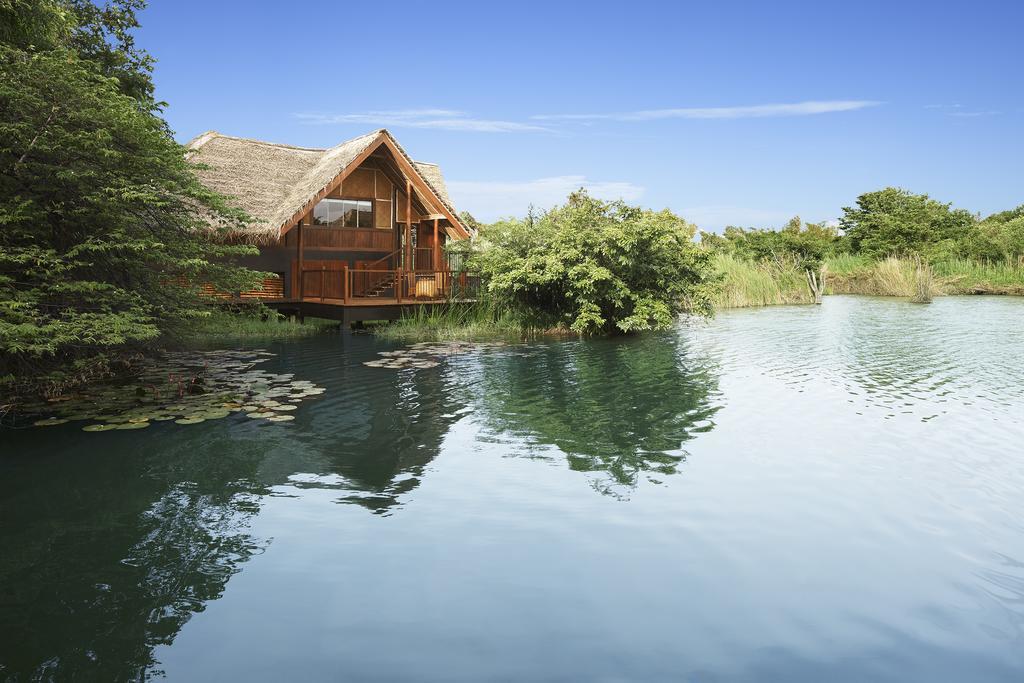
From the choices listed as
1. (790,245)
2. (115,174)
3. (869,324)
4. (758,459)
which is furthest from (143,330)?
(790,245)

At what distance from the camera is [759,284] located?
30625 mm

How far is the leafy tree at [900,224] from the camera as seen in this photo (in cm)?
4169

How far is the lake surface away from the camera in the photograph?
138 inches

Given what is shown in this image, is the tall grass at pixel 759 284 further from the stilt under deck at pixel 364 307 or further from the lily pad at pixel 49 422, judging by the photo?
the lily pad at pixel 49 422

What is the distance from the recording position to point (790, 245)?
35156mm

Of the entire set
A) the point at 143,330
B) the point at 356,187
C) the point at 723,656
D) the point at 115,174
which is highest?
the point at 356,187

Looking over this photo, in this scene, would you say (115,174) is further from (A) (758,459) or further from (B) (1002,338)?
(B) (1002,338)

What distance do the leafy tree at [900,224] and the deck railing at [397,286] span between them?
95.2 ft

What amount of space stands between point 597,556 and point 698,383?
6706mm

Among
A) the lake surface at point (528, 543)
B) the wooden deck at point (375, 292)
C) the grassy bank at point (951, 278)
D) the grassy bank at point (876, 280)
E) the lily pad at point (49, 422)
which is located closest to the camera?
the lake surface at point (528, 543)

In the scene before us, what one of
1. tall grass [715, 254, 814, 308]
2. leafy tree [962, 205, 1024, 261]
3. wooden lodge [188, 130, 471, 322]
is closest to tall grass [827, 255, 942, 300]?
leafy tree [962, 205, 1024, 261]

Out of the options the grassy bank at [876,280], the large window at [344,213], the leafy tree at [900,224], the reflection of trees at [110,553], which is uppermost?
the leafy tree at [900,224]

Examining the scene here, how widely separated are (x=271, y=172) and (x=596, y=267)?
12.0 m

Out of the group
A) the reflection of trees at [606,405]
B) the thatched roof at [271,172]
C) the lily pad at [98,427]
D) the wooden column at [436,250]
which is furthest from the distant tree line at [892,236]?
the lily pad at [98,427]
